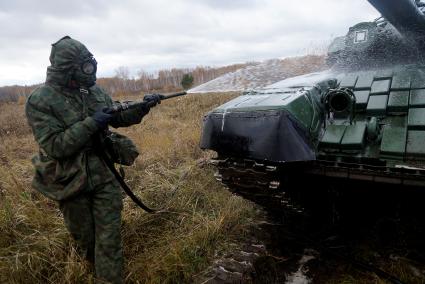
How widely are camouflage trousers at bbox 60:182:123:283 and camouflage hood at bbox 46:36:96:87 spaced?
30.4 inches

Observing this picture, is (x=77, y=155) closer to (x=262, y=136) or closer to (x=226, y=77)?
(x=262, y=136)

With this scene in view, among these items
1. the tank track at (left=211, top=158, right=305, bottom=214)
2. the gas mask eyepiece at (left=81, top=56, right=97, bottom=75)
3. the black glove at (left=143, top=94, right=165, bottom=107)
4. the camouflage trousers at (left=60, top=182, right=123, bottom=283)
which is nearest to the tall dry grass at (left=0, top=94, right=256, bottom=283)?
the camouflage trousers at (left=60, top=182, right=123, bottom=283)

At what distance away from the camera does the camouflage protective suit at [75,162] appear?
101 inches

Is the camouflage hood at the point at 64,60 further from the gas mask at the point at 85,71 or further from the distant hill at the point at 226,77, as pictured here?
the distant hill at the point at 226,77

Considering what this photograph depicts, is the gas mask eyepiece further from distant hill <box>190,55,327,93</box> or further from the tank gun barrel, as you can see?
distant hill <box>190,55,327,93</box>

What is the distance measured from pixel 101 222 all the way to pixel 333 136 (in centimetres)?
193

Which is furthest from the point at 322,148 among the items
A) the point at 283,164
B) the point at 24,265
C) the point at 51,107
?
the point at 24,265

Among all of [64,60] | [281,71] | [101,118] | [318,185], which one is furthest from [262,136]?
[281,71]

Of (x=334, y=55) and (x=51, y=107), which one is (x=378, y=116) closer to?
(x=334, y=55)

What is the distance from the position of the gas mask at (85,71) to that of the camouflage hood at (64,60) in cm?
1

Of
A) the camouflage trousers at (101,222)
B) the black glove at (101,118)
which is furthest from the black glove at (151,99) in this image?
the camouflage trousers at (101,222)

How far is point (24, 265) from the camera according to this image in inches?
123

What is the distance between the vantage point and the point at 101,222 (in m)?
2.78

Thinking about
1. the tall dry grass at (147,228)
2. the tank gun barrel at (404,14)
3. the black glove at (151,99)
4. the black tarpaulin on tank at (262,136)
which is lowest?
the tall dry grass at (147,228)
